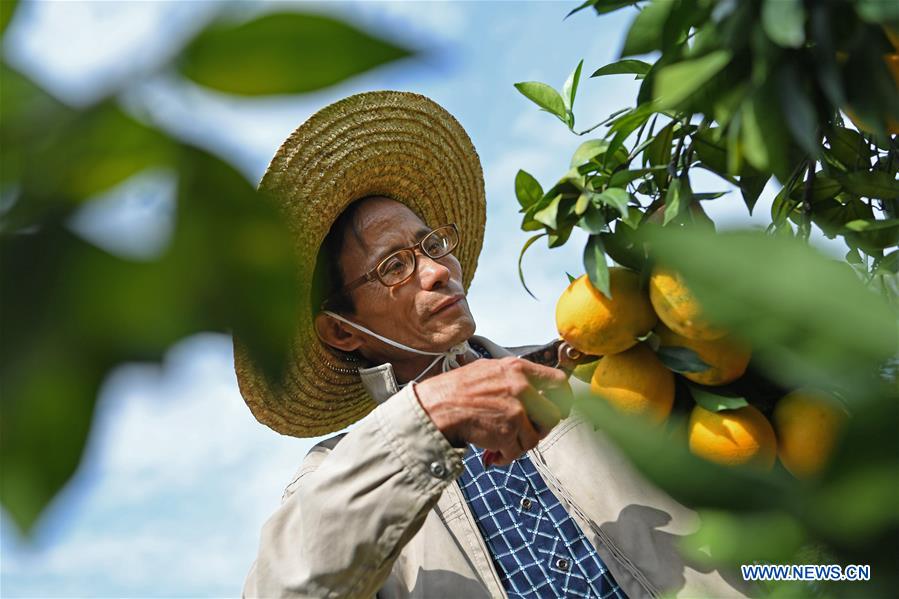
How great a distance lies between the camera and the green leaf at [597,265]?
90 centimetres

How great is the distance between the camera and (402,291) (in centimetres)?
194

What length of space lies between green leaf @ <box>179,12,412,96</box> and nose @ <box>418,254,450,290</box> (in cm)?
175

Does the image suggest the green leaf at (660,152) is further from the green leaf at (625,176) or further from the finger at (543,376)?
the finger at (543,376)

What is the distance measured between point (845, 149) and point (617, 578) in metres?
0.74

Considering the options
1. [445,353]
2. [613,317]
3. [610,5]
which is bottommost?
[445,353]

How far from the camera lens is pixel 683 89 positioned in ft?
1.61

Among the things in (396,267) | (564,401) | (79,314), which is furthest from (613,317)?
(396,267)

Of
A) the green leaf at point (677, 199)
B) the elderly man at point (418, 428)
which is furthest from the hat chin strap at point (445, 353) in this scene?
the green leaf at point (677, 199)

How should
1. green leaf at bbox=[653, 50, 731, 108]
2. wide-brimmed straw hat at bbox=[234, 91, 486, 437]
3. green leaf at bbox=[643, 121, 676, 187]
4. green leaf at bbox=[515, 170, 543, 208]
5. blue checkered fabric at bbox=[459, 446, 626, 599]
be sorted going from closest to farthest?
green leaf at bbox=[653, 50, 731, 108], green leaf at bbox=[643, 121, 676, 187], green leaf at bbox=[515, 170, 543, 208], blue checkered fabric at bbox=[459, 446, 626, 599], wide-brimmed straw hat at bbox=[234, 91, 486, 437]

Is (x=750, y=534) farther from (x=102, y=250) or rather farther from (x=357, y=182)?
(x=357, y=182)

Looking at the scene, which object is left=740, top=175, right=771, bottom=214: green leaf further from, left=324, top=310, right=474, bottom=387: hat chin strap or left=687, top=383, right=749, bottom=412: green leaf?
left=324, top=310, right=474, bottom=387: hat chin strap

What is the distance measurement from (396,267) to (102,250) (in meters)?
1.83

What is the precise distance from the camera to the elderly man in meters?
1.29

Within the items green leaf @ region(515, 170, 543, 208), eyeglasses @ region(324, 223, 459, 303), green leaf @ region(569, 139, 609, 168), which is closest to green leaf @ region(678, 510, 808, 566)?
green leaf @ region(569, 139, 609, 168)
